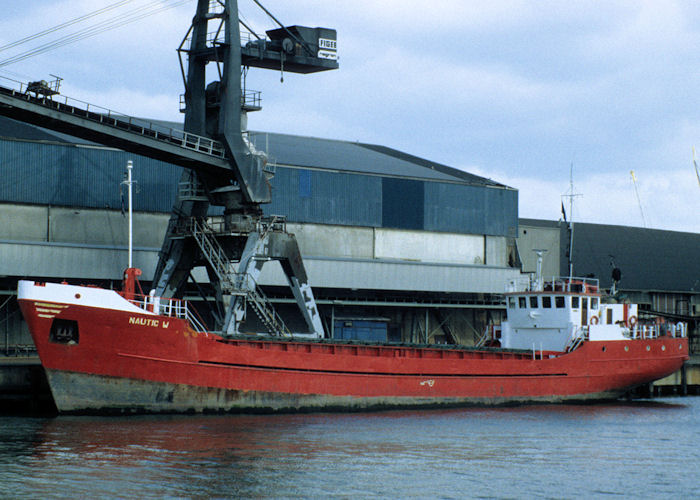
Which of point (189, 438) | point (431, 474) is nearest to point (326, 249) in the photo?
point (189, 438)

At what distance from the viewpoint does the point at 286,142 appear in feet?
190

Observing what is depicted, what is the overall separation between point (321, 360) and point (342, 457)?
30.2 feet

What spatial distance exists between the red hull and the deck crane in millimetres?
3109

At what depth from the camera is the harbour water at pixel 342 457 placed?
21.1m

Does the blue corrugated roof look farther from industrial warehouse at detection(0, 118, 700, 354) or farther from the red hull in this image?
the red hull

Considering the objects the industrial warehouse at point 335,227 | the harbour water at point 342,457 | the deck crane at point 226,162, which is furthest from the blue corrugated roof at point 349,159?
the harbour water at point 342,457

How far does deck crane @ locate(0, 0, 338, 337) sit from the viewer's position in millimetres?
35219

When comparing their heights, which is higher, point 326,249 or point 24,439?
point 326,249

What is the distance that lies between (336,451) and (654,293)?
157 feet

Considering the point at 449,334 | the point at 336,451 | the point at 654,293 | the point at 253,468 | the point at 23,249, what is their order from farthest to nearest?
the point at 654,293 < the point at 449,334 < the point at 23,249 < the point at 336,451 < the point at 253,468

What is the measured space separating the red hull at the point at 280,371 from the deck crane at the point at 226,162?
3109mm

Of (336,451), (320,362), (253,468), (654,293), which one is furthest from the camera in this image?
(654,293)

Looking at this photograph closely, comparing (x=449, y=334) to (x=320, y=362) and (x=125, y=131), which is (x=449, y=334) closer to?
(x=320, y=362)

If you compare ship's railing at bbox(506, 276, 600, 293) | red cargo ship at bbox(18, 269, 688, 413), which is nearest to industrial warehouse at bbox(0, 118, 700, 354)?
red cargo ship at bbox(18, 269, 688, 413)
